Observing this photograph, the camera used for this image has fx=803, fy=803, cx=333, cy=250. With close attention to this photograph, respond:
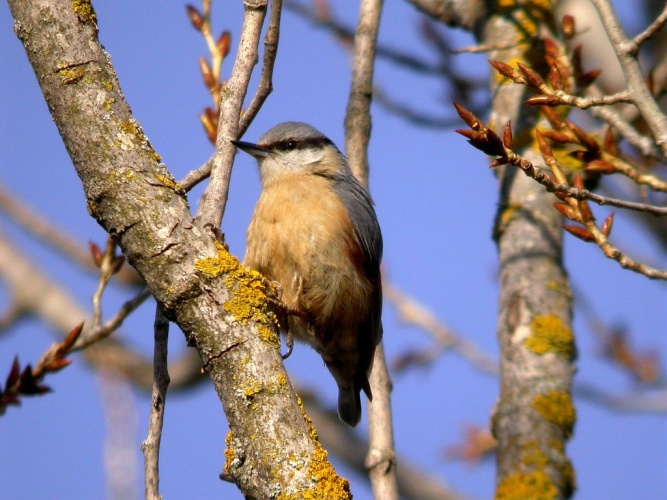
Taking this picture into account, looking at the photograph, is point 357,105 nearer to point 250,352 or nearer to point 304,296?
point 304,296

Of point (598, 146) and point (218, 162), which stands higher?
point (598, 146)

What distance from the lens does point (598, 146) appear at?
9.54 ft

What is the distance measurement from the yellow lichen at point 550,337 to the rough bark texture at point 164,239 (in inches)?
73.9

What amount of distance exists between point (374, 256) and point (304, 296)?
0.46m

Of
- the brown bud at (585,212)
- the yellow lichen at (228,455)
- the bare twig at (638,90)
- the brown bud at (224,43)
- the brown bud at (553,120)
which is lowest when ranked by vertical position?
the yellow lichen at (228,455)

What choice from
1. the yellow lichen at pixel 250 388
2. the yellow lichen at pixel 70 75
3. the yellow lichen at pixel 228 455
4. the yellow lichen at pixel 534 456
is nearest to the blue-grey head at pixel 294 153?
the yellow lichen at pixel 534 456

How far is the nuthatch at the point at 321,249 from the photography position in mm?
3660

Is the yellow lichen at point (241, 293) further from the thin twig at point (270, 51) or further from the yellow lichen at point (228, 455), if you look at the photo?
the thin twig at point (270, 51)

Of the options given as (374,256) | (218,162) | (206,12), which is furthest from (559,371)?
(206,12)

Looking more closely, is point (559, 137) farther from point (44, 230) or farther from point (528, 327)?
point (44, 230)

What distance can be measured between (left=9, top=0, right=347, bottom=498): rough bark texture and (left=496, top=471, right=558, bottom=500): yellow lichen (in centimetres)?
159

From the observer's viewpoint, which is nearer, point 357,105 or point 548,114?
point 548,114

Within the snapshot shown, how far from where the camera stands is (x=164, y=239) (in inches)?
83.5

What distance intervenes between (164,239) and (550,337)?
2.19 metres
